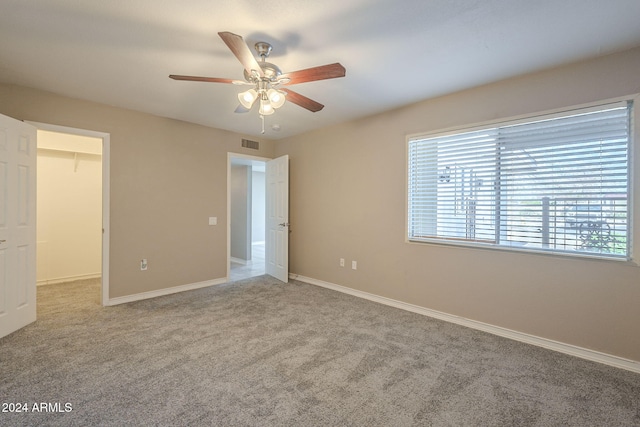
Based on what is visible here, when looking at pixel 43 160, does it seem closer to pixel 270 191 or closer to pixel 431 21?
pixel 270 191

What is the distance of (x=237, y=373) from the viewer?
6.98 feet

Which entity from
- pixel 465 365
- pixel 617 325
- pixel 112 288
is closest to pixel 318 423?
pixel 465 365

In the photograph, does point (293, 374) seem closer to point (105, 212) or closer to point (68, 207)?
point (105, 212)

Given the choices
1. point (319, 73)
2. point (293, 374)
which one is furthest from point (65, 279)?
point (319, 73)

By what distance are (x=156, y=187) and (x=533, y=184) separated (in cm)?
450

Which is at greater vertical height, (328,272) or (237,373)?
(328,272)

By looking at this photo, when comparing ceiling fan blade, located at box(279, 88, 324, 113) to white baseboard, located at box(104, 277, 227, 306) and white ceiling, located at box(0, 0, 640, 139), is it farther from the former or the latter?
white baseboard, located at box(104, 277, 227, 306)

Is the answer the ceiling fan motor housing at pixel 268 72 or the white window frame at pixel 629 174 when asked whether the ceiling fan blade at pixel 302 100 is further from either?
the white window frame at pixel 629 174

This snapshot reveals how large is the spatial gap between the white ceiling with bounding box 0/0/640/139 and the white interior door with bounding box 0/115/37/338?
2.07 ft

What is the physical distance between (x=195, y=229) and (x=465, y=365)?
3858 millimetres

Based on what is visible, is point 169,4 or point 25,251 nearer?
point 169,4

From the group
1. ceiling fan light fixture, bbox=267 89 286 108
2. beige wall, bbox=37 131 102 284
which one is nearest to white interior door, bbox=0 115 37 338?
beige wall, bbox=37 131 102 284

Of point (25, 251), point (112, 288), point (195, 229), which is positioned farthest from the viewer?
point (195, 229)

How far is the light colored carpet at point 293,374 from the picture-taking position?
1717mm
